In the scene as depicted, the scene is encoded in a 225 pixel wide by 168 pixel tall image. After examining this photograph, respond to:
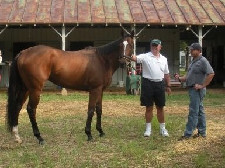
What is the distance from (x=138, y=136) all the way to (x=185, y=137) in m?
0.94

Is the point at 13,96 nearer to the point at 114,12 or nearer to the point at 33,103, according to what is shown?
the point at 33,103

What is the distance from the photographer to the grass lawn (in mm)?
5848

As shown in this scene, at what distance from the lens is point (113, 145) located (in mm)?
7062

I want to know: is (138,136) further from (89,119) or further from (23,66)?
(23,66)

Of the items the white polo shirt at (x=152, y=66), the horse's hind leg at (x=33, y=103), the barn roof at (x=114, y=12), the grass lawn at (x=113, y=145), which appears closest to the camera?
the grass lawn at (x=113, y=145)

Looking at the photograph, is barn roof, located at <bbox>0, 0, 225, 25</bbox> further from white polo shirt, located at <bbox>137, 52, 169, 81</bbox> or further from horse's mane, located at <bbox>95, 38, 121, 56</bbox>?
white polo shirt, located at <bbox>137, 52, 169, 81</bbox>

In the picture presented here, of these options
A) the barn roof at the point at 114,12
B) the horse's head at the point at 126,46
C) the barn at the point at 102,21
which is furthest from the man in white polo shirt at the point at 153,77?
the barn roof at the point at 114,12

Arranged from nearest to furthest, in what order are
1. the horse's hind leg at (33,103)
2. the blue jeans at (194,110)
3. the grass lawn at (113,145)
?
the grass lawn at (113,145), the horse's hind leg at (33,103), the blue jeans at (194,110)

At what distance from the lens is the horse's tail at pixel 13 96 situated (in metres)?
7.32

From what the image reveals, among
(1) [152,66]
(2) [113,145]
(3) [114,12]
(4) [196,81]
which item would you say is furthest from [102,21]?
(2) [113,145]

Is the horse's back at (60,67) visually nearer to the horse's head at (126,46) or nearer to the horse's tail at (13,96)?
the horse's tail at (13,96)

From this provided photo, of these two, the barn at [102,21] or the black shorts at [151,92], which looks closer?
the black shorts at [151,92]

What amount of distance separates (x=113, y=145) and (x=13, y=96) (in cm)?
196

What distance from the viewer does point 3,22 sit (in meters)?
17.7
